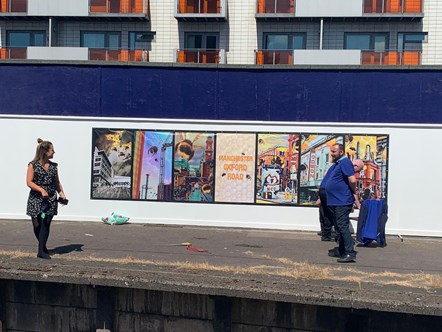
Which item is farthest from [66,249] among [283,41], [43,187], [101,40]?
[101,40]

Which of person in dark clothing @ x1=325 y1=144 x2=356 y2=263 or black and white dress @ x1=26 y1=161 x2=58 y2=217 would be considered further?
person in dark clothing @ x1=325 y1=144 x2=356 y2=263

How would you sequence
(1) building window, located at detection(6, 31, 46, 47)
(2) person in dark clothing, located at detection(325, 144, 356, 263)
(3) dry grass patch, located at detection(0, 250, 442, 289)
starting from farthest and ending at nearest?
(1) building window, located at detection(6, 31, 46, 47), (2) person in dark clothing, located at detection(325, 144, 356, 263), (3) dry grass patch, located at detection(0, 250, 442, 289)

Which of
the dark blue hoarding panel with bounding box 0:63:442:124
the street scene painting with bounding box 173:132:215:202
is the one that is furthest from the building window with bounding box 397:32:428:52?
the street scene painting with bounding box 173:132:215:202

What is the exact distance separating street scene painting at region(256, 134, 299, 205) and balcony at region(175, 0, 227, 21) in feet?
42.1

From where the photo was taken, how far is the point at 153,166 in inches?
455

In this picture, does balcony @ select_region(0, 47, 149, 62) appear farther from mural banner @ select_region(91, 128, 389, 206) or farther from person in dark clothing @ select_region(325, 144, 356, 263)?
person in dark clothing @ select_region(325, 144, 356, 263)

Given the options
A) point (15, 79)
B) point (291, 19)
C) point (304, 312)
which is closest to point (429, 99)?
point (304, 312)

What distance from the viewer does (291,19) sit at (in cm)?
2270

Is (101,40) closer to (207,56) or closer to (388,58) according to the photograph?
(207,56)

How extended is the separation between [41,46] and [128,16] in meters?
4.71

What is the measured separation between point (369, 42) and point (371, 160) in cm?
1378

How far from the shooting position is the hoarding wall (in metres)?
10.8

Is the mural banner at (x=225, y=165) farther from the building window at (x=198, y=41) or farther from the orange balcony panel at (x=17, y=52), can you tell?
the orange balcony panel at (x=17, y=52)

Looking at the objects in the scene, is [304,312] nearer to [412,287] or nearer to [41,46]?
[412,287]
